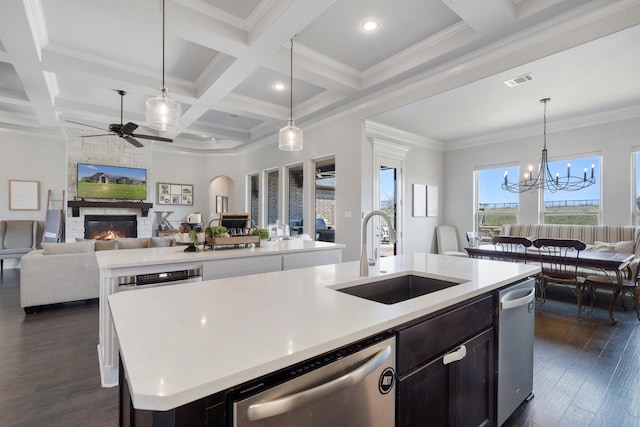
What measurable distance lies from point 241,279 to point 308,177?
445 cm

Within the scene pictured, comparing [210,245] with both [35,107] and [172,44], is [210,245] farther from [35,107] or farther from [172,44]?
[35,107]

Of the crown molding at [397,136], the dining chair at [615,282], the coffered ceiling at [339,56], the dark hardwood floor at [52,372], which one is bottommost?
the dark hardwood floor at [52,372]

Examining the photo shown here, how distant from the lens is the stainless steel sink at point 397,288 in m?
1.66

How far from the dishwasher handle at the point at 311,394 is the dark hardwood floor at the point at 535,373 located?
1601 millimetres

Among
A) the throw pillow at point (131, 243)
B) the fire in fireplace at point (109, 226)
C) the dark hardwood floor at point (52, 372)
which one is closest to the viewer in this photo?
the dark hardwood floor at point (52, 372)

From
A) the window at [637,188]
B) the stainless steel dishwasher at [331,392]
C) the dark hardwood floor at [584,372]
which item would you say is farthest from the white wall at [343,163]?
the window at [637,188]

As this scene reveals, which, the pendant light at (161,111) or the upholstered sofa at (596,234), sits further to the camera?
the upholstered sofa at (596,234)

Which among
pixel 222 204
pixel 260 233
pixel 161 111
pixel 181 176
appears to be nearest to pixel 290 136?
pixel 260 233

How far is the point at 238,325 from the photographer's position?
970mm

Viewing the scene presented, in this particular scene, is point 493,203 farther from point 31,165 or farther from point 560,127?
point 31,165

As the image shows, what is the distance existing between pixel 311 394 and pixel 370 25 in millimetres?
3362

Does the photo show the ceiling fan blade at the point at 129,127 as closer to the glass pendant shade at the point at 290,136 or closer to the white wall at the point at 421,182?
the glass pendant shade at the point at 290,136

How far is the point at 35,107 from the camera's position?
5.08m

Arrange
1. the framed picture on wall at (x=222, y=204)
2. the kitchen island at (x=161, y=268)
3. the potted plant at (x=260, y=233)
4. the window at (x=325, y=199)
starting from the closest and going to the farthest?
1. the kitchen island at (x=161, y=268)
2. the potted plant at (x=260, y=233)
3. the window at (x=325, y=199)
4. the framed picture on wall at (x=222, y=204)
